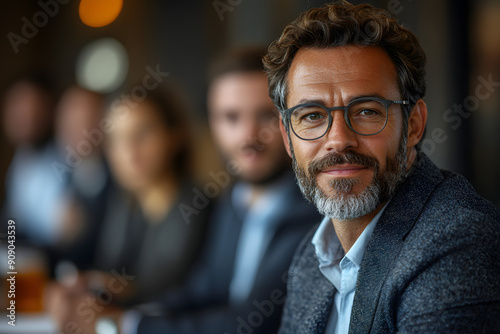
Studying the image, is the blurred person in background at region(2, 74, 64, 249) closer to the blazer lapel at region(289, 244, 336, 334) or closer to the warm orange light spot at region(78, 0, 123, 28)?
the warm orange light spot at region(78, 0, 123, 28)

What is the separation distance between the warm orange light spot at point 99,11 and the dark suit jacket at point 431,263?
1.94 metres

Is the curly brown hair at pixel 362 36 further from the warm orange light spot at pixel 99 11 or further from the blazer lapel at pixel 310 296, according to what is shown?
the warm orange light spot at pixel 99 11

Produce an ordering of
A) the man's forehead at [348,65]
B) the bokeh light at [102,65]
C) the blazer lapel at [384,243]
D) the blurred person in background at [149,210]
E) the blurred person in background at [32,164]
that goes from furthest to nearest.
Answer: the blurred person in background at [32,164], the bokeh light at [102,65], the blurred person in background at [149,210], the man's forehead at [348,65], the blazer lapel at [384,243]

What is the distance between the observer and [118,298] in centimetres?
232

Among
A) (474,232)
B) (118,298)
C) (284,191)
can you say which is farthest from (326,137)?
(118,298)

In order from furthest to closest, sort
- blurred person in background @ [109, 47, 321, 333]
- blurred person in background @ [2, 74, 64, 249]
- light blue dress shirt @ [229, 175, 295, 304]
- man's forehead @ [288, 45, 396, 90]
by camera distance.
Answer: blurred person in background @ [2, 74, 64, 249] → light blue dress shirt @ [229, 175, 295, 304] → blurred person in background @ [109, 47, 321, 333] → man's forehead @ [288, 45, 396, 90]

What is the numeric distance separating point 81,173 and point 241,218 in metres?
1.01

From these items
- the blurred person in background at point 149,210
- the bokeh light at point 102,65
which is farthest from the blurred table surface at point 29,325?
the bokeh light at point 102,65

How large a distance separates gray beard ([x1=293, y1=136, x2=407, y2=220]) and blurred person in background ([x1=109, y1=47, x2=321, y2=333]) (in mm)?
747

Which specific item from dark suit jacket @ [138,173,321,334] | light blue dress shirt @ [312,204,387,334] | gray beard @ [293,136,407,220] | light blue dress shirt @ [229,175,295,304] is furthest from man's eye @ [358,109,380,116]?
light blue dress shirt @ [229,175,295,304]

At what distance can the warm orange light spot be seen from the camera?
2547mm

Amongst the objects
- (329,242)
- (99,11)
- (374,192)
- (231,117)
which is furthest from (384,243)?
(99,11)

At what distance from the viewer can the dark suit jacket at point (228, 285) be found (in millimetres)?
1803

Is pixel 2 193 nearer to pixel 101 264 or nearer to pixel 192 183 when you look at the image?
pixel 101 264
